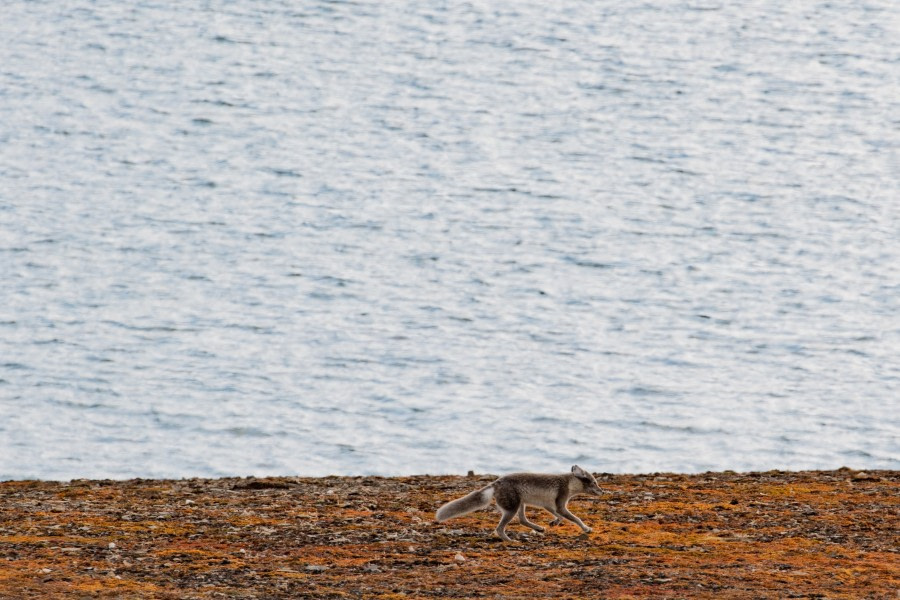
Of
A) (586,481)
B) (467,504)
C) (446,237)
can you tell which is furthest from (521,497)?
(446,237)

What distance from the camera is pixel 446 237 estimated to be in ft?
116

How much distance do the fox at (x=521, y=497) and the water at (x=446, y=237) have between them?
356 inches

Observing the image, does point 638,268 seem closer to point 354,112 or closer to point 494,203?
point 494,203

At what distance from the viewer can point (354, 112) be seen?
4544 cm

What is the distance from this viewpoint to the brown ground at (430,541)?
9.12m

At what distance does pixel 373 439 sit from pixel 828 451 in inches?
283

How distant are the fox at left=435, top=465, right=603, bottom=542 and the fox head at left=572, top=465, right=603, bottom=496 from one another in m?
0.01

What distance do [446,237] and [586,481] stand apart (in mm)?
24431

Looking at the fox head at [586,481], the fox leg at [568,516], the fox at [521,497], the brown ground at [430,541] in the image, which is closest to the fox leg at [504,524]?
the fox at [521,497]

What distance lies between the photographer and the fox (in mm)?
10688

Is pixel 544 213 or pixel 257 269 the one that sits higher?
pixel 544 213

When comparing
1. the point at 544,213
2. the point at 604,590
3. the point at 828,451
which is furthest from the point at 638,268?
the point at 604,590

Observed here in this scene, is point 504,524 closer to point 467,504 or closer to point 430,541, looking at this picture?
point 467,504

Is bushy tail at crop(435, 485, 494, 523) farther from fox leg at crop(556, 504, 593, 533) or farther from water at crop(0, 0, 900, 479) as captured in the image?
water at crop(0, 0, 900, 479)
